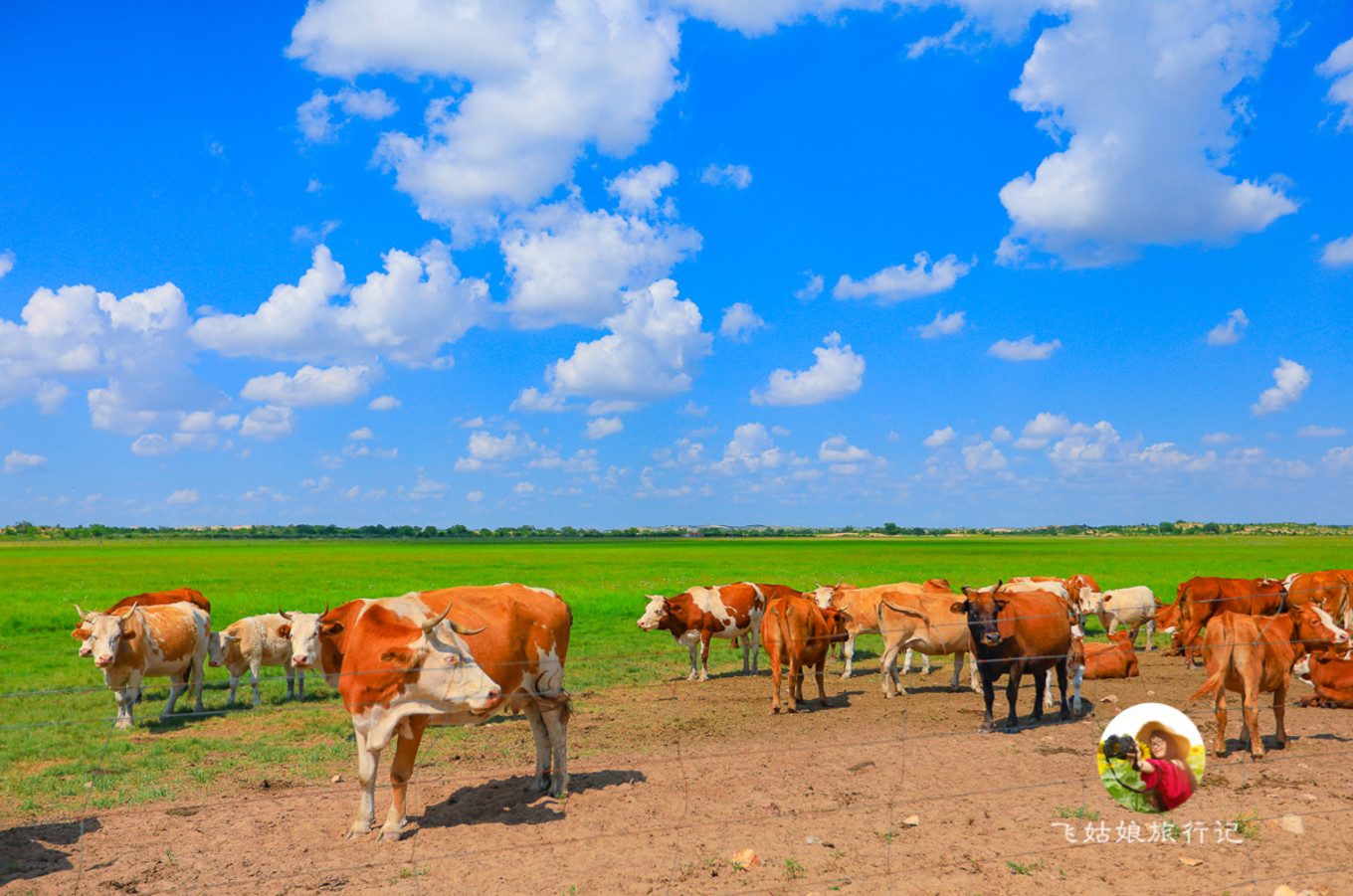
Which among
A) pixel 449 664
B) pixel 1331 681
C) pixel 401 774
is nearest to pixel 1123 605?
pixel 1331 681

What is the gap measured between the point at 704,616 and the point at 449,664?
1082 centimetres

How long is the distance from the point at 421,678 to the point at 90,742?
27.6 feet

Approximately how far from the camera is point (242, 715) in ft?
47.8

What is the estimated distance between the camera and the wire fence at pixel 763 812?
6492 mm

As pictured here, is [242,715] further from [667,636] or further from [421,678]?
[667,636]

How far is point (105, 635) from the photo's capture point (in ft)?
43.5

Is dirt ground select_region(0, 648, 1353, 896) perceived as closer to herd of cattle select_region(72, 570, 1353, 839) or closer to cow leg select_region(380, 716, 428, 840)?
cow leg select_region(380, 716, 428, 840)

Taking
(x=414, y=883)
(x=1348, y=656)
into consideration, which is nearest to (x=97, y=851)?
(x=414, y=883)

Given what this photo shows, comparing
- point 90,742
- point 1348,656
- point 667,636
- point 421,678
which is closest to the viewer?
point 421,678

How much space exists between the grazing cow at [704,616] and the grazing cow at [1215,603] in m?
9.57

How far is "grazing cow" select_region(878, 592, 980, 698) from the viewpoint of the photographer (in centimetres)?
1470

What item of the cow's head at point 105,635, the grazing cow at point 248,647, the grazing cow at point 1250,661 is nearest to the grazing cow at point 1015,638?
the grazing cow at point 1250,661

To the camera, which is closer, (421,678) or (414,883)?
(414,883)

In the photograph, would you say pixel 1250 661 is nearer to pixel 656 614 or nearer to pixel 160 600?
pixel 656 614
